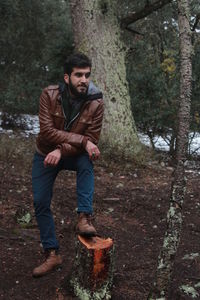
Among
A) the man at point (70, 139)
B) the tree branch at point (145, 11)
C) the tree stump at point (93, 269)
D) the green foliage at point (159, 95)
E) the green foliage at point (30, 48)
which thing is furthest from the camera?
the green foliage at point (30, 48)

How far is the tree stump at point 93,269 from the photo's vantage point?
12.5 feet

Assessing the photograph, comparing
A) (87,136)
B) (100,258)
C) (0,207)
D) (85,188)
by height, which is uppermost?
(87,136)

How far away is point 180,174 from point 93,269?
1.15 m

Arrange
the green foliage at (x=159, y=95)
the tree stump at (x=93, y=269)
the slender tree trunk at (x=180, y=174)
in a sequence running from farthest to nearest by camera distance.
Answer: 1. the green foliage at (x=159, y=95)
2. the tree stump at (x=93, y=269)
3. the slender tree trunk at (x=180, y=174)

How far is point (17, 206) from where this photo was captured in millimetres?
6270

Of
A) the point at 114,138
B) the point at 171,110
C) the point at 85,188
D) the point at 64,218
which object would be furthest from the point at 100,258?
the point at 171,110

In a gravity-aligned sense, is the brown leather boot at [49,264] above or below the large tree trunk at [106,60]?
below

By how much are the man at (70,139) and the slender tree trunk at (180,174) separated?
691 mm

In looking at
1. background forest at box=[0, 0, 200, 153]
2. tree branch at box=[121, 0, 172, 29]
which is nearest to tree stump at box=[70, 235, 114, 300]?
background forest at box=[0, 0, 200, 153]

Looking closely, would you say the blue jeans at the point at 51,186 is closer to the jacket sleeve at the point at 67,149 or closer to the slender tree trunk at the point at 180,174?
the jacket sleeve at the point at 67,149

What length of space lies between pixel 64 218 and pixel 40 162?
1997 mm

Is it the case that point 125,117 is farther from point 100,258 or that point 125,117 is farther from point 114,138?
point 100,258

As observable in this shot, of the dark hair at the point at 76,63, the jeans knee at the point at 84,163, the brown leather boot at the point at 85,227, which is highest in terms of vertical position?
the dark hair at the point at 76,63

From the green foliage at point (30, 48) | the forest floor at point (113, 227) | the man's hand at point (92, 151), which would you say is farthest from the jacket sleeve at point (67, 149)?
the green foliage at point (30, 48)
